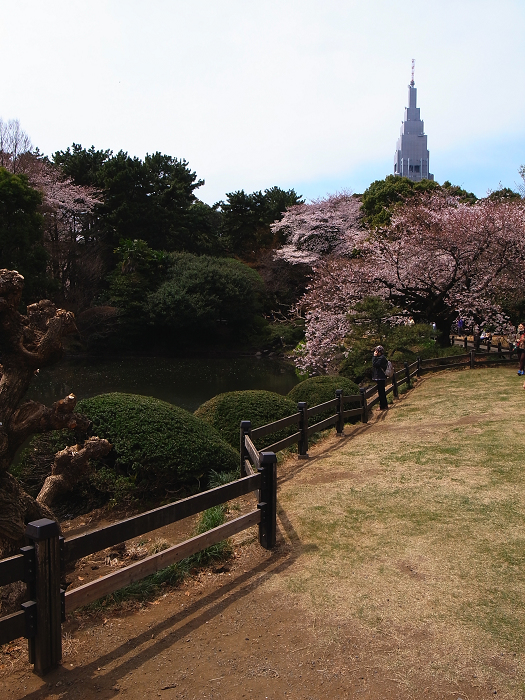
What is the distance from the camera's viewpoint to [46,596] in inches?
144

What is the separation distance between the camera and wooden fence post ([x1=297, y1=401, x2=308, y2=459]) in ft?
31.1

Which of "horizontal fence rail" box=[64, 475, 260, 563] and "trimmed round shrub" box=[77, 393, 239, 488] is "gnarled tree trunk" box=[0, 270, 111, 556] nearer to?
"horizontal fence rail" box=[64, 475, 260, 563]

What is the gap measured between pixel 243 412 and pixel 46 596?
6.93 metres

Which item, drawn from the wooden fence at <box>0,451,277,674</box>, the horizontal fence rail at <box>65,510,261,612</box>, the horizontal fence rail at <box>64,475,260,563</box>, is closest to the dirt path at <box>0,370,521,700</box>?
the wooden fence at <box>0,451,277,674</box>

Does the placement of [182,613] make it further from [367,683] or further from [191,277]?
[191,277]

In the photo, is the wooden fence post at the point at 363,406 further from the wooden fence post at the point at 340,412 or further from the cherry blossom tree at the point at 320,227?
the cherry blossom tree at the point at 320,227

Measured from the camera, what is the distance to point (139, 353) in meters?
38.9

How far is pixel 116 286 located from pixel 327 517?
3356 centimetres

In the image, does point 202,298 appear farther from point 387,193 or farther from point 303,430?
point 303,430

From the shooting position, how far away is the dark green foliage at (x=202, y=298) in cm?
3769

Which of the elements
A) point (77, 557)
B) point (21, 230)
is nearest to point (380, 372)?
point (77, 557)

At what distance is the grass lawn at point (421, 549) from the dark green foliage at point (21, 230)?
22590 millimetres

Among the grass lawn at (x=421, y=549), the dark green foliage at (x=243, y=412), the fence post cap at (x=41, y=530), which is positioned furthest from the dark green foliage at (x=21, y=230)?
the fence post cap at (x=41, y=530)

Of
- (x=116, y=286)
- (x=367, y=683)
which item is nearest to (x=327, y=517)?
(x=367, y=683)
